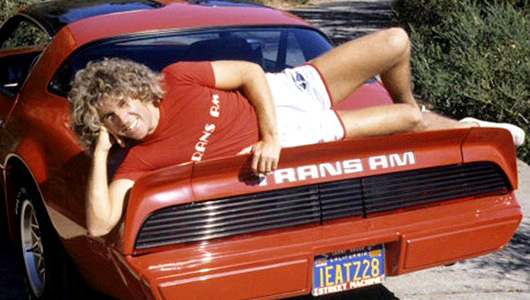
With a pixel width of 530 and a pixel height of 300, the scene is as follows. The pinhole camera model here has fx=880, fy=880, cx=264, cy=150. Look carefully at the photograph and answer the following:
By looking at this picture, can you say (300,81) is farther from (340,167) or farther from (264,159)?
(264,159)

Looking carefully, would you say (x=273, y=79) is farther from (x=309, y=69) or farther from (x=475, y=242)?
(x=475, y=242)

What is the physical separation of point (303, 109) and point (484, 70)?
4307 millimetres

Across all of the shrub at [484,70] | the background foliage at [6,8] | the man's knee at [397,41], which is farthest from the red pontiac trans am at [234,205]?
the background foliage at [6,8]

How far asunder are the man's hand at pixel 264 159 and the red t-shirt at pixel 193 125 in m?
0.28

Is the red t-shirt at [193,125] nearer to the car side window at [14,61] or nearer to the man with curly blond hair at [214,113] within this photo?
the man with curly blond hair at [214,113]

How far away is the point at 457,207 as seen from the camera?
4133 mm

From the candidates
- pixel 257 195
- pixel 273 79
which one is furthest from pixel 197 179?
pixel 273 79

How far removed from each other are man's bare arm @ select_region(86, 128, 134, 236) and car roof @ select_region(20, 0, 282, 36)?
173 centimetres

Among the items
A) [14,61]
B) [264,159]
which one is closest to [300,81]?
[264,159]

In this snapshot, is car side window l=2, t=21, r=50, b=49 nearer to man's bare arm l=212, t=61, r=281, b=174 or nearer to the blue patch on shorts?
the blue patch on shorts

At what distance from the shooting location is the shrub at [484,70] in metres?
8.02

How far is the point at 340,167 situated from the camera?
3.85 meters

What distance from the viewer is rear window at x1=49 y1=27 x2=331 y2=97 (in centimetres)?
475

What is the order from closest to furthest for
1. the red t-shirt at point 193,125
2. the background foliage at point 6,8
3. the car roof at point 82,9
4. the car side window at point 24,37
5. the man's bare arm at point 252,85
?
the red t-shirt at point 193,125, the man's bare arm at point 252,85, the car roof at point 82,9, the car side window at point 24,37, the background foliage at point 6,8
